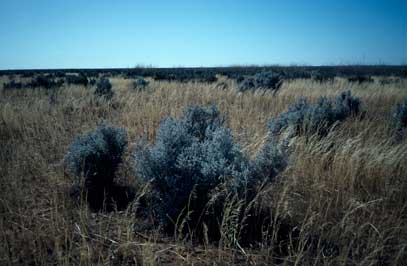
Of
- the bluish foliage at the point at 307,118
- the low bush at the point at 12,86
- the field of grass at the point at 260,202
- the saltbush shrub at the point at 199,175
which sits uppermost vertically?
the low bush at the point at 12,86

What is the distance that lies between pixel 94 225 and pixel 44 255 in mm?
538

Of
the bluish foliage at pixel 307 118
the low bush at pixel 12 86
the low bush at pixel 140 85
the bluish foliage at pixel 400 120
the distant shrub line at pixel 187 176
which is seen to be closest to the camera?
the distant shrub line at pixel 187 176

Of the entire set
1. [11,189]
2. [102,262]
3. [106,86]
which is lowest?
[102,262]

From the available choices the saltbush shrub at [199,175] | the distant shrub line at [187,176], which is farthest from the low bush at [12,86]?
the saltbush shrub at [199,175]

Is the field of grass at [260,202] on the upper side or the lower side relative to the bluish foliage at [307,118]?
lower

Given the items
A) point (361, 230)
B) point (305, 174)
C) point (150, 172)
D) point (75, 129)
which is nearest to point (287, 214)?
point (361, 230)

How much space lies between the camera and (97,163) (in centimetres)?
363

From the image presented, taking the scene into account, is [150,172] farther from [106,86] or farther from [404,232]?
[106,86]

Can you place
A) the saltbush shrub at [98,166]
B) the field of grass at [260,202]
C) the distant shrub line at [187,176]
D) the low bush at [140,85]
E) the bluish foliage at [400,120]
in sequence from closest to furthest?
the field of grass at [260,202]
the distant shrub line at [187,176]
the saltbush shrub at [98,166]
the bluish foliage at [400,120]
the low bush at [140,85]

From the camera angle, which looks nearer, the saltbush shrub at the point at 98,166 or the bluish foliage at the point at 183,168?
the bluish foliage at the point at 183,168

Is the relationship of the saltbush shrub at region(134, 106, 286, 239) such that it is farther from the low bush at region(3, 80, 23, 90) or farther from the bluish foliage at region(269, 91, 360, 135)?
the low bush at region(3, 80, 23, 90)

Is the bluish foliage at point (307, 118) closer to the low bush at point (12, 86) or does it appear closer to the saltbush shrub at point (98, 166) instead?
the saltbush shrub at point (98, 166)

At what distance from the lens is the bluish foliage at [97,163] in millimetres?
3572

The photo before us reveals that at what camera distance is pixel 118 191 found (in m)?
3.62
